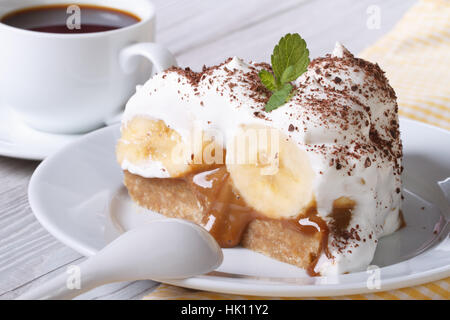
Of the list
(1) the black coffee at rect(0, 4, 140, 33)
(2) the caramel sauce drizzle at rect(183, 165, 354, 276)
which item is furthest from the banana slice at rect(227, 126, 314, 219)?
(1) the black coffee at rect(0, 4, 140, 33)

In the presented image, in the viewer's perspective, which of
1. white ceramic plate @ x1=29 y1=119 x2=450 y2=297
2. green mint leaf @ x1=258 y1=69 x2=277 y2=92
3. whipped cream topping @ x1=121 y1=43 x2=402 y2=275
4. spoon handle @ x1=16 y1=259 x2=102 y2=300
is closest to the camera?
spoon handle @ x1=16 y1=259 x2=102 y2=300

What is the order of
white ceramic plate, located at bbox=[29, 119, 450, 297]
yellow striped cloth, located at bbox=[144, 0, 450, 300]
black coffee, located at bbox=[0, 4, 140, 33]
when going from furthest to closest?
yellow striped cloth, located at bbox=[144, 0, 450, 300]
black coffee, located at bbox=[0, 4, 140, 33]
white ceramic plate, located at bbox=[29, 119, 450, 297]

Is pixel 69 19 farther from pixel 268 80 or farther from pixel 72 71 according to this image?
pixel 268 80

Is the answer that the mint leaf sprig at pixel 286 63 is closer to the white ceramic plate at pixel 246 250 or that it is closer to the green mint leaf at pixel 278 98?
the green mint leaf at pixel 278 98

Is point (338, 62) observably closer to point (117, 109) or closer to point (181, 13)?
point (117, 109)

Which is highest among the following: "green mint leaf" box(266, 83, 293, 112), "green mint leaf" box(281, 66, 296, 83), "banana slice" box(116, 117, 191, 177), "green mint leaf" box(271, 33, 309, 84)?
"green mint leaf" box(271, 33, 309, 84)

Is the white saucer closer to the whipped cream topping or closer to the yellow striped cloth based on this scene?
the whipped cream topping
